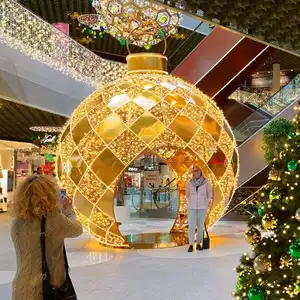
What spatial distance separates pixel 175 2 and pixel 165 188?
11.9 m

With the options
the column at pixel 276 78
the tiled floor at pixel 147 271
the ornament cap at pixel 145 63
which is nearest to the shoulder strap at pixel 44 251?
the tiled floor at pixel 147 271

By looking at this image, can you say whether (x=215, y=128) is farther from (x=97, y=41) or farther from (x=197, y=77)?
(x=97, y=41)

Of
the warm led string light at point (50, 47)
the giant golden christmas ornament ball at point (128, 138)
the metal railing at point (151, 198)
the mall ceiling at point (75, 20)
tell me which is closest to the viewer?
the giant golden christmas ornament ball at point (128, 138)

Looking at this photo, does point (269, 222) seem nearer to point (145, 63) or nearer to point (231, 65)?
point (145, 63)

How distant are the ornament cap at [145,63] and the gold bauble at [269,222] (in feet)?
19.7

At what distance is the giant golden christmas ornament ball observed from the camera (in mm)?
7699

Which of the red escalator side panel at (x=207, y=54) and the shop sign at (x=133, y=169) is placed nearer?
the red escalator side panel at (x=207, y=54)

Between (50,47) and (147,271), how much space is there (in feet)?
26.5

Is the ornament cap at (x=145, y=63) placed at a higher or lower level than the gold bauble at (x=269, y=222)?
higher

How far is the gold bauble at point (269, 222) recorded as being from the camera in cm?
278

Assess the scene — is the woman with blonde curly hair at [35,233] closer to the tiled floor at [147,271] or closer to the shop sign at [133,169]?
the tiled floor at [147,271]

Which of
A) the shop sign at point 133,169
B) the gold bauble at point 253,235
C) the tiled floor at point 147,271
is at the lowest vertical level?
the tiled floor at point 147,271

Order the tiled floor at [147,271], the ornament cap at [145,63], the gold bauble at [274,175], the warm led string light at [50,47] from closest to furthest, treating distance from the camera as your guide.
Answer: the gold bauble at [274,175], the tiled floor at [147,271], the ornament cap at [145,63], the warm led string light at [50,47]

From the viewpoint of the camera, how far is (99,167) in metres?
7.70
